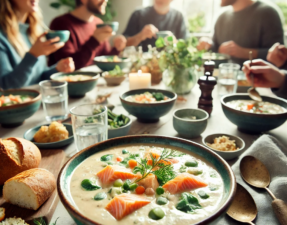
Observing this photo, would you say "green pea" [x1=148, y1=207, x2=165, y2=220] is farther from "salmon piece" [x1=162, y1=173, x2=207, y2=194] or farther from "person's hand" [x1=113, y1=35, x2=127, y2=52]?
"person's hand" [x1=113, y1=35, x2=127, y2=52]

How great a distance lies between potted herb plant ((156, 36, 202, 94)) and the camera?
86.7 inches

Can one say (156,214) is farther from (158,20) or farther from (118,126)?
(158,20)

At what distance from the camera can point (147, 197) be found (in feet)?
2.82

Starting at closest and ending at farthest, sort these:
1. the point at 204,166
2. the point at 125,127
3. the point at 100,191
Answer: the point at 100,191 < the point at 204,166 < the point at 125,127

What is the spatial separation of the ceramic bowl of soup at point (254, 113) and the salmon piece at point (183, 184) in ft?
2.61

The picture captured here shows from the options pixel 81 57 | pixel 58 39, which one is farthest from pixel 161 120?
pixel 81 57

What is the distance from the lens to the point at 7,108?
5.43 ft

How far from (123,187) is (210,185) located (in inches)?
12.7

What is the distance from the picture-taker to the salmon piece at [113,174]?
0.94 metres

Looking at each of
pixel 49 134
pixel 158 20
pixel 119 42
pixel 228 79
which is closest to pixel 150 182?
pixel 49 134

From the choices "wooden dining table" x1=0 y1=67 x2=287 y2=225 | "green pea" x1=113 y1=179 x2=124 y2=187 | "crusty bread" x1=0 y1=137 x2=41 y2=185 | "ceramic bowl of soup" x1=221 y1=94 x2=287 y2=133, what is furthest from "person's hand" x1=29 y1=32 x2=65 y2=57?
"green pea" x1=113 y1=179 x2=124 y2=187

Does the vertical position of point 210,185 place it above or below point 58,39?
below

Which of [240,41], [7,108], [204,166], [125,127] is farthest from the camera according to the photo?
[240,41]

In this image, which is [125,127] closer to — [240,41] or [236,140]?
[236,140]
